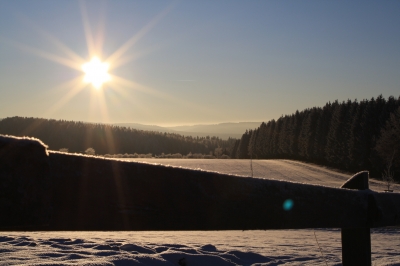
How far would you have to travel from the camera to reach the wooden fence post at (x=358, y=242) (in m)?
1.93

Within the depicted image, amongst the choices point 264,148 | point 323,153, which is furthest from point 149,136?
point 323,153

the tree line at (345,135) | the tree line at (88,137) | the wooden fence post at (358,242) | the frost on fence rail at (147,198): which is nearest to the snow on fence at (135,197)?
the frost on fence rail at (147,198)

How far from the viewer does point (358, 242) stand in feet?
6.38

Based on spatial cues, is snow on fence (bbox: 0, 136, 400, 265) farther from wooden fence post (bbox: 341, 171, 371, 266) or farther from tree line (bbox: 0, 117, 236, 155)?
tree line (bbox: 0, 117, 236, 155)

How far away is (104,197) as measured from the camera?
1.16m

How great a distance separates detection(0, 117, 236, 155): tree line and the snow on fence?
41688mm

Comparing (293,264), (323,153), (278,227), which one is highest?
(323,153)

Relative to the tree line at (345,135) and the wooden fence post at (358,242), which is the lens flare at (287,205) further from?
the tree line at (345,135)

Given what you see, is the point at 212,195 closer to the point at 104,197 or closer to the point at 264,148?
the point at 104,197

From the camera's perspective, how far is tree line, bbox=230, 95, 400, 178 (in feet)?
135

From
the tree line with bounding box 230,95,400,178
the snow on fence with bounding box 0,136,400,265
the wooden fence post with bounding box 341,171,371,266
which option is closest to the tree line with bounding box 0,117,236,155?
the tree line with bounding box 230,95,400,178

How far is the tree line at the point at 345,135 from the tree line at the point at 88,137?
35.2 meters

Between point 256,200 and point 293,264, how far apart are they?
3.84 metres

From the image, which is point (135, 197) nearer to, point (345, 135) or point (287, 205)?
point (287, 205)
